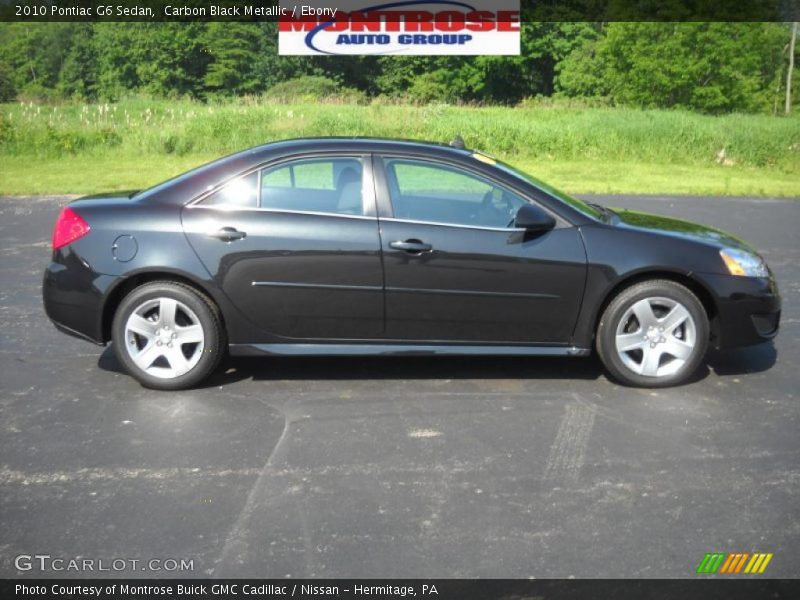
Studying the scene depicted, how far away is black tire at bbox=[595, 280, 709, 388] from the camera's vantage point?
569cm

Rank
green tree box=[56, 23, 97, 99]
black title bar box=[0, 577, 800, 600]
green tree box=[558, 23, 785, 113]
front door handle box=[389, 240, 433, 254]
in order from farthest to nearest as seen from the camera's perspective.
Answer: green tree box=[56, 23, 97, 99] < green tree box=[558, 23, 785, 113] < front door handle box=[389, 240, 433, 254] < black title bar box=[0, 577, 800, 600]

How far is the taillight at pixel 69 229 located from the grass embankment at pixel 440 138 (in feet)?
42.9

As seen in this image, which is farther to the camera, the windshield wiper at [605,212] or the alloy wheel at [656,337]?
the windshield wiper at [605,212]

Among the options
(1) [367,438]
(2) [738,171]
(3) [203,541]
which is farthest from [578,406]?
(2) [738,171]

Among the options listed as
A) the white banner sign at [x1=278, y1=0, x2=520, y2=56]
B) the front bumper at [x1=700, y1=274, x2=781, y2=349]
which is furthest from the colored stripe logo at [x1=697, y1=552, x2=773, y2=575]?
the white banner sign at [x1=278, y1=0, x2=520, y2=56]

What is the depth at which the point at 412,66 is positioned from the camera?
64.1m

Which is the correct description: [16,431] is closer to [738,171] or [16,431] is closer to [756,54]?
[738,171]

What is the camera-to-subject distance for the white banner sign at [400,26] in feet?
129

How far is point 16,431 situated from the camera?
16.5ft

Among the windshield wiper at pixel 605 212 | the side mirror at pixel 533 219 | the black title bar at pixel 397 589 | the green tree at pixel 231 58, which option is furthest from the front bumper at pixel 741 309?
the green tree at pixel 231 58

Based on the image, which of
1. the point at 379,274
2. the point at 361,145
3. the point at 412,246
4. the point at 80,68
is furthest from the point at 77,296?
the point at 80,68

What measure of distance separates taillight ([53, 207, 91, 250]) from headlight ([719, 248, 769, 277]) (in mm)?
4106

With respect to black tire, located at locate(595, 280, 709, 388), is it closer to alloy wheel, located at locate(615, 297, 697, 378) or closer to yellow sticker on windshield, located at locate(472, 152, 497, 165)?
alloy wheel, located at locate(615, 297, 697, 378)

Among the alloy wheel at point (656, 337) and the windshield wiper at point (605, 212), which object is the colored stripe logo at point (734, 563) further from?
the windshield wiper at point (605, 212)
